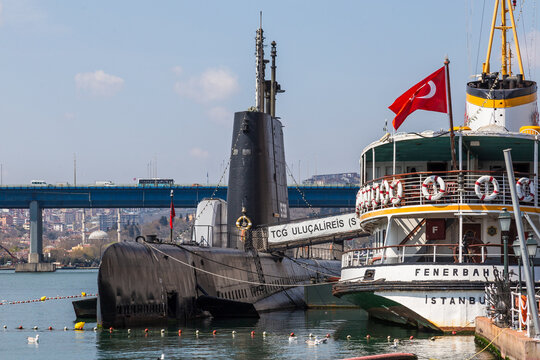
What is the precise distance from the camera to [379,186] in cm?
2861

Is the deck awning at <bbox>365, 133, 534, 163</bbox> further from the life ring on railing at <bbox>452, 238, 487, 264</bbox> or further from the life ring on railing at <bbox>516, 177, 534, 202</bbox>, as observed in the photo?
the life ring on railing at <bbox>452, 238, 487, 264</bbox>

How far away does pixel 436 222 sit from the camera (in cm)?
2853

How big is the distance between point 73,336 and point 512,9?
70.4ft

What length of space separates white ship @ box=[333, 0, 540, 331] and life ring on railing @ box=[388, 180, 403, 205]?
0.03 metres

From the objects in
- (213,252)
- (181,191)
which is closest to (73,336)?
(213,252)

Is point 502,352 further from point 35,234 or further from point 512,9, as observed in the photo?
point 35,234

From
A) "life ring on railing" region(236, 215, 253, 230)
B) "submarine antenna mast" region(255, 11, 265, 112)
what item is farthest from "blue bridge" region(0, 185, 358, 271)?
"life ring on railing" region(236, 215, 253, 230)

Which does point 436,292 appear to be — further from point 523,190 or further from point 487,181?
point 523,190

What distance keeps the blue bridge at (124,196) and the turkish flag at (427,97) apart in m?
83.8

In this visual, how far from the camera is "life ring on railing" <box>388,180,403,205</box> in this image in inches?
1077

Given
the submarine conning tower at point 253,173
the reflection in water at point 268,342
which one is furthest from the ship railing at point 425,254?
the submarine conning tower at point 253,173

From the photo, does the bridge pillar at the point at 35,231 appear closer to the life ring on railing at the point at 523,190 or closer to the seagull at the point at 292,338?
the seagull at the point at 292,338

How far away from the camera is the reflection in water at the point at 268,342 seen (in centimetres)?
2317

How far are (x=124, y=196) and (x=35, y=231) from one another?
21.3 meters
